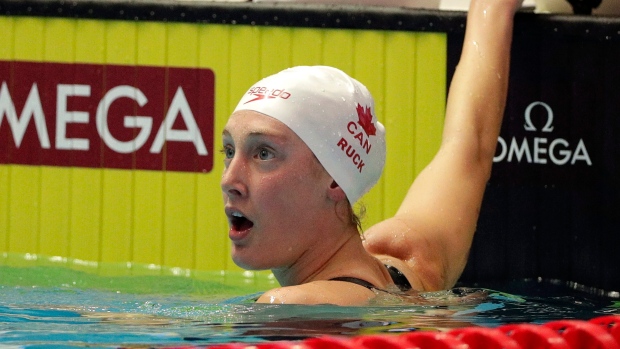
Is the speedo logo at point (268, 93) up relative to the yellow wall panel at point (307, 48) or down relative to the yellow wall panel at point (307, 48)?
down

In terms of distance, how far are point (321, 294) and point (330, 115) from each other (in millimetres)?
452

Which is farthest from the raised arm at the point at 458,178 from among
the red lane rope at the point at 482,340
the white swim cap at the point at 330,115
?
the red lane rope at the point at 482,340

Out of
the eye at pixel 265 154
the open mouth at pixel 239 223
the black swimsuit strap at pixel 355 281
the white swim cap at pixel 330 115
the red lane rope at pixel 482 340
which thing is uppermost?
the white swim cap at pixel 330 115

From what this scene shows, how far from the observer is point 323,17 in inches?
159

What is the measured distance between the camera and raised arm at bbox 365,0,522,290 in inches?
97.4

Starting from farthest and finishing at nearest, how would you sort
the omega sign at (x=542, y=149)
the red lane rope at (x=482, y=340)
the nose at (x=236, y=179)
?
the omega sign at (x=542, y=149) → the nose at (x=236, y=179) → the red lane rope at (x=482, y=340)

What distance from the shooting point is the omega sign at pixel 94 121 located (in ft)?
13.1

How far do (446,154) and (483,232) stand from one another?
1431 millimetres

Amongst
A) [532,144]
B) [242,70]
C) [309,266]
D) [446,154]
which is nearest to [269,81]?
[309,266]

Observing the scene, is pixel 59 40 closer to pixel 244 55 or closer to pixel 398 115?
pixel 244 55

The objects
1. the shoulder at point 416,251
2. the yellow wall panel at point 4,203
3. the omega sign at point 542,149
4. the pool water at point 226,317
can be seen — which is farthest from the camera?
the omega sign at point 542,149

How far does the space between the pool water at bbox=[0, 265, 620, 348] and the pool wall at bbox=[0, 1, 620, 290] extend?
0.99m

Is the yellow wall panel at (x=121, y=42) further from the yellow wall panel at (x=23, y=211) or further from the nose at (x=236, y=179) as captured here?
the nose at (x=236, y=179)

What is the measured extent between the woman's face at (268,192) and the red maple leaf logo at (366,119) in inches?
7.4
